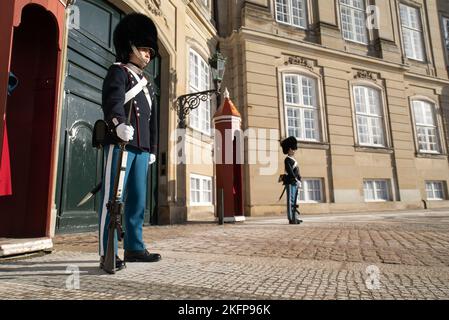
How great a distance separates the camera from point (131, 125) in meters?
2.67

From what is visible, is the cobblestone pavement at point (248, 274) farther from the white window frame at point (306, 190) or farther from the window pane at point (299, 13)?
the window pane at point (299, 13)

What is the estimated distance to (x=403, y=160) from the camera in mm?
14164

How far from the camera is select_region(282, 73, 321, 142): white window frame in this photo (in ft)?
40.2

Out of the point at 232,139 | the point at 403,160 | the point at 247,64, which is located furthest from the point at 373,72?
the point at 232,139

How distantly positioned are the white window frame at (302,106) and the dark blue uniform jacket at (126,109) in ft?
31.0

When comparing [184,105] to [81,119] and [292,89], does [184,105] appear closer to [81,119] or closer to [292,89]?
[81,119]

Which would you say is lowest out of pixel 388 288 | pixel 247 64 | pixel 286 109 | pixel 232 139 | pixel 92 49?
pixel 388 288

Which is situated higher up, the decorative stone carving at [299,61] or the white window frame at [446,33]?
the white window frame at [446,33]

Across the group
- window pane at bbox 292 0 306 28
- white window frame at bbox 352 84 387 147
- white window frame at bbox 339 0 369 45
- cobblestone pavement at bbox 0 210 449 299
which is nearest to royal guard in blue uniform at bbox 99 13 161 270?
cobblestone pavement at bbox 0 210 449 299

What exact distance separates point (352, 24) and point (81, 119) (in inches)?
541

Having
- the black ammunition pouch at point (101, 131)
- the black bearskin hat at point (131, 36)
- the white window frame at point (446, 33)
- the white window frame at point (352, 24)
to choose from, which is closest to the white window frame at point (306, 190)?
the white window frame at point (352, 24)

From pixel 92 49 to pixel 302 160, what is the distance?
332 inches

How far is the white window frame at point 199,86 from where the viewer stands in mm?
9618
